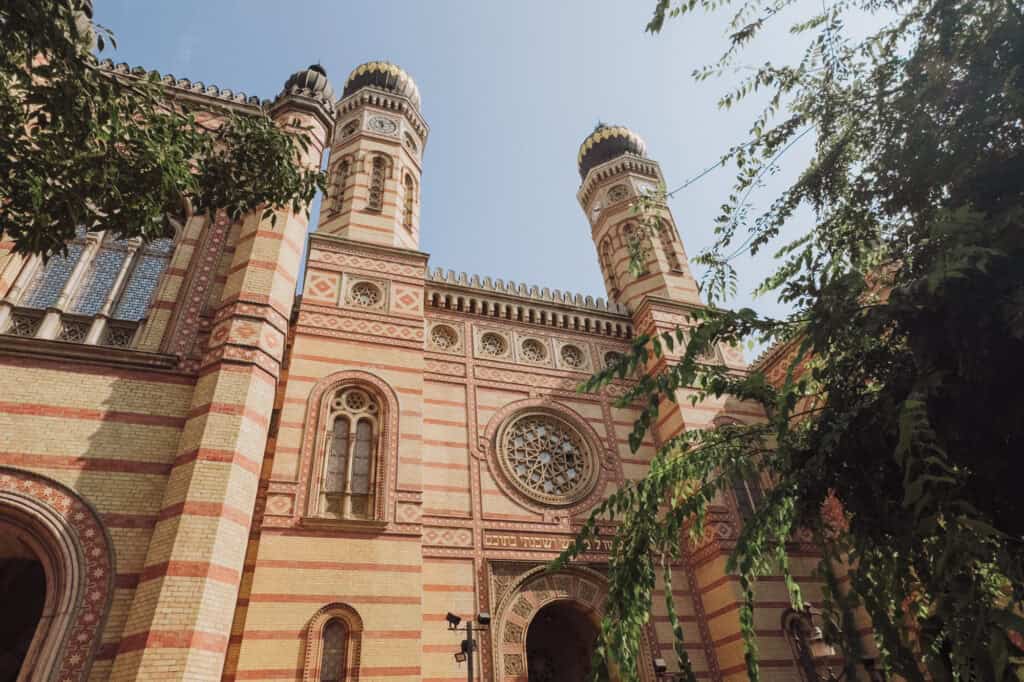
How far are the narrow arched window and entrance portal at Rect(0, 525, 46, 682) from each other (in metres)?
4.32

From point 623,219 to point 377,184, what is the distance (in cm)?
727

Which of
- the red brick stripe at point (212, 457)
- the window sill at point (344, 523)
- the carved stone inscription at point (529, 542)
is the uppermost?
the red brick stripe at point (212, 457)

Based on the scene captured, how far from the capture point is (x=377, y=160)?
14.5 metres

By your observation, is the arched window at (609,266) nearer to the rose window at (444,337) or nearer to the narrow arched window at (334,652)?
the rose window at (444,337)

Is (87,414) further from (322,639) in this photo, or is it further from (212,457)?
(322,639)

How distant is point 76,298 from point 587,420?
947 centimetres

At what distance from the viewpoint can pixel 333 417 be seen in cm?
986

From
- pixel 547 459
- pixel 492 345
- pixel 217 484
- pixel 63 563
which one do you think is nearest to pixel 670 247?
pixel 492 345

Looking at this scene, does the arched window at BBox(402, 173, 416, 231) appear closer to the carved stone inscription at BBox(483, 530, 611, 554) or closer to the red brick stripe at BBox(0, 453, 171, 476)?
the carved stone inscription at BBox(483, 530, 611, 554)

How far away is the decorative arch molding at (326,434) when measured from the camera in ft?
29.1

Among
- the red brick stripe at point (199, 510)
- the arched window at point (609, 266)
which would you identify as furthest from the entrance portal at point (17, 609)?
the arched window at point (609, 266)

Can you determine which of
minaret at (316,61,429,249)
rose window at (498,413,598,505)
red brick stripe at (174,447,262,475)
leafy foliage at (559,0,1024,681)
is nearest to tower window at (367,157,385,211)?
minaret at (316,61,429,249)

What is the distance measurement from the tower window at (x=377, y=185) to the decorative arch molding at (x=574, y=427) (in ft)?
18.8

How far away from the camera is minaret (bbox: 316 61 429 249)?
43.1 ft
